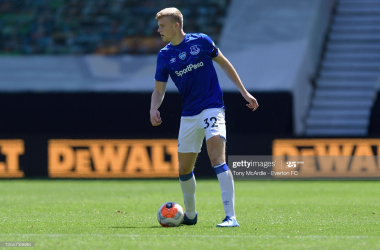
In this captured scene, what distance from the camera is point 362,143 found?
1528 centimetres

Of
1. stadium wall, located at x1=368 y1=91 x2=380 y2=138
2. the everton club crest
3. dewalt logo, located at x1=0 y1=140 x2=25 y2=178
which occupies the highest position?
the everton club crest

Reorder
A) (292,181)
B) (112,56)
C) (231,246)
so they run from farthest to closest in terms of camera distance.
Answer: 1. (112,56)
2. (292,181)
3. (231,246)

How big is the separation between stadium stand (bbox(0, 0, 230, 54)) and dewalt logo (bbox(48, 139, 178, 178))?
14.9ft

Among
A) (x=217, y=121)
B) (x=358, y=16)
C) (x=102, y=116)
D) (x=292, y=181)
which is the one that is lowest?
(x=292, y=181)

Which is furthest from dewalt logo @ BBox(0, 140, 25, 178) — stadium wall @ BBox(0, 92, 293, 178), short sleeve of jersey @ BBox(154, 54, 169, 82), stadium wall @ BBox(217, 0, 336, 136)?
short sleeve of jersey @ BBox(154, 54, 169, 82)

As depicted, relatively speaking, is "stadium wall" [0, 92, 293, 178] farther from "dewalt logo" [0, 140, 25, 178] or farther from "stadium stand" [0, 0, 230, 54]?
"stadium stand" [0, 0, 230, 54]

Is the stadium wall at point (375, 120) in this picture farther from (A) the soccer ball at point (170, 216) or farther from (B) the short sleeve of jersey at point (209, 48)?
(A) the soccer ball at point (170, 216)

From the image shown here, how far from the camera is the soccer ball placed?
278 inches

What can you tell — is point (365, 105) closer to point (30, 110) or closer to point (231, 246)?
point (30, 110)

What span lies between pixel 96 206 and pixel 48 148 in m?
6.38

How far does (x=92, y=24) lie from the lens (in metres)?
20.6

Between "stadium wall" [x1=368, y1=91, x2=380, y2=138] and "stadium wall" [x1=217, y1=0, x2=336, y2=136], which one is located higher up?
"stadium wall" [x1=217, y1=0, x2=336, y2=136]

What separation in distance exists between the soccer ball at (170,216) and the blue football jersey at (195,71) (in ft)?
3.29

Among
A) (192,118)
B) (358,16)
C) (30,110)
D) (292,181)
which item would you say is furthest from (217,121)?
(358,16)
